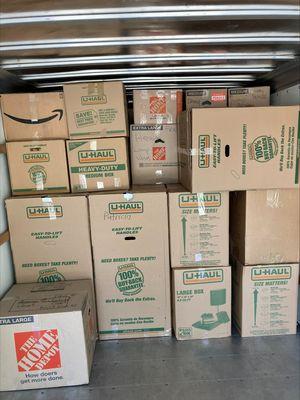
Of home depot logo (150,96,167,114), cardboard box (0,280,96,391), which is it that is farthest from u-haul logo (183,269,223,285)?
home depot logo (150,96,167,114)

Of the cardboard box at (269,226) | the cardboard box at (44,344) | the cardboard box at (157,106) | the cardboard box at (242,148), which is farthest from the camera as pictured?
the cardboard box at (157,106)

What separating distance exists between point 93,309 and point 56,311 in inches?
15.1

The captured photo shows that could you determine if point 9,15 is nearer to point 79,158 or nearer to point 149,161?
point 79,158

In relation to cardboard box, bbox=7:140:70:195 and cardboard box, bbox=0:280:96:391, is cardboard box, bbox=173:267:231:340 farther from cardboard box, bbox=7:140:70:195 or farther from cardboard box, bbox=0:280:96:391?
cardboard box, bbox=7:140:70:195

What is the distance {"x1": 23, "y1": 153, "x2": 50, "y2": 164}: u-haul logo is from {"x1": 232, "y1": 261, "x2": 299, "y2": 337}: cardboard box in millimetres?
1333

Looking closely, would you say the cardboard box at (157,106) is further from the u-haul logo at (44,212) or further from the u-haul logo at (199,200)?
the u-haul logo at (44,212)

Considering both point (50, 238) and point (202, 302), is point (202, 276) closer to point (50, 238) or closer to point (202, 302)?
point (202, 302)

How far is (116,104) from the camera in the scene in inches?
76.9

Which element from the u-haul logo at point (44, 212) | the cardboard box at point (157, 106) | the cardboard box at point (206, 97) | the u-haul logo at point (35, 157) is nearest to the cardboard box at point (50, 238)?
the u-haul logo at point (44, 212)

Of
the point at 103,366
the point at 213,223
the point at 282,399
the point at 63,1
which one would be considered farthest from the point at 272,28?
the point at 103,366

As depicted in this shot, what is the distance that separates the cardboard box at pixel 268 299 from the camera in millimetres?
1968

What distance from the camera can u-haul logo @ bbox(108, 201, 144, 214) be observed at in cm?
193

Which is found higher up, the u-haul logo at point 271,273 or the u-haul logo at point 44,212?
the u-haul logo at point 44,212

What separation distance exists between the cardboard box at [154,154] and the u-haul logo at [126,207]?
1.03 ft
